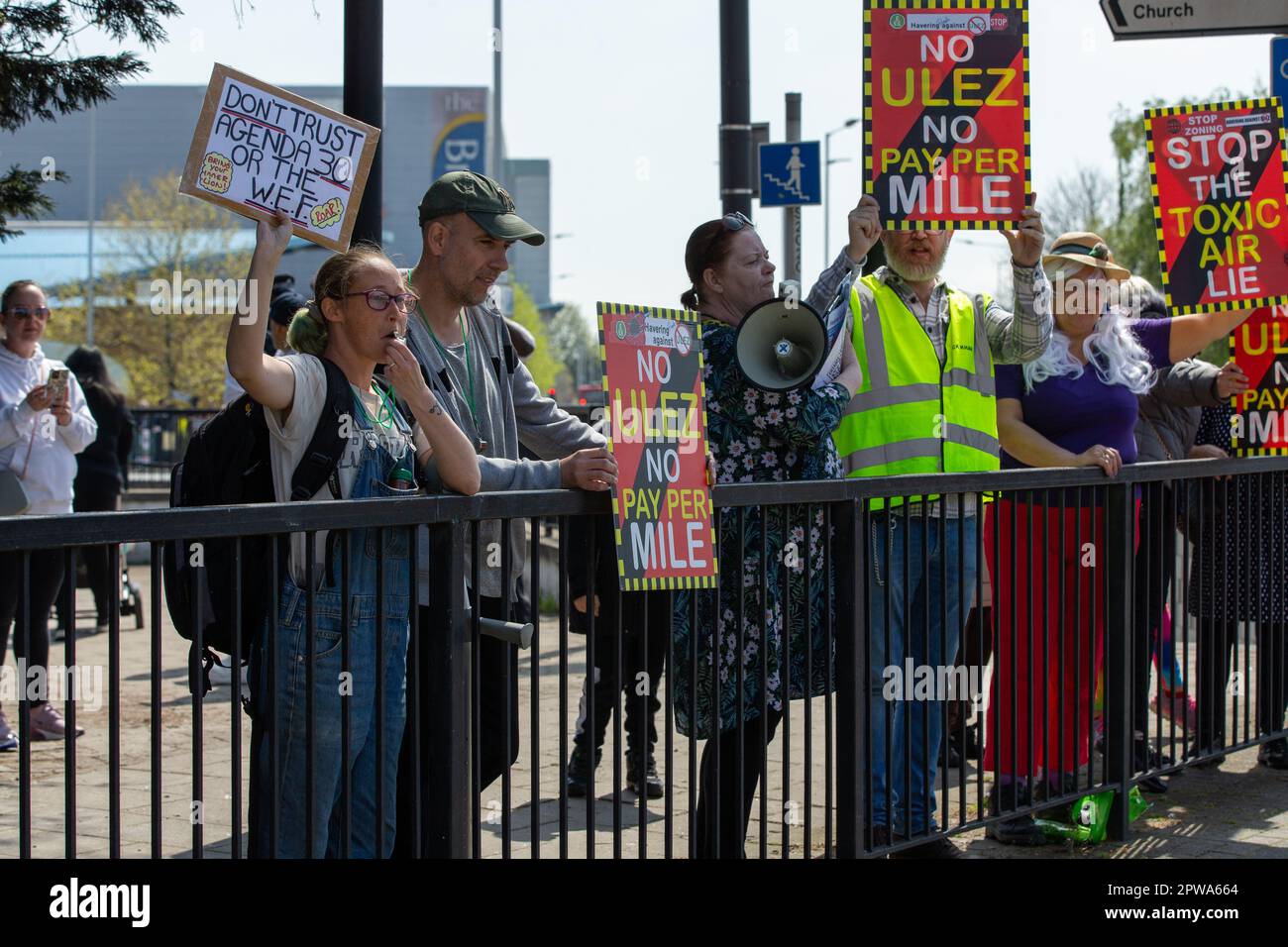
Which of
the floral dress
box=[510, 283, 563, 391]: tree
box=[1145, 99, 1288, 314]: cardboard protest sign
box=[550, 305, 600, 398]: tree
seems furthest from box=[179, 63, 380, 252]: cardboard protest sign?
box=[550, 305, 600, 398]: tree

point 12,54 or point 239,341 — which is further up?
point 12,54

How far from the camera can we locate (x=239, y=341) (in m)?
3.46

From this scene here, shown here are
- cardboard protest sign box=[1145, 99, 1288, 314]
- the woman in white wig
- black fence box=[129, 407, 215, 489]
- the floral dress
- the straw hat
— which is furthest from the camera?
black fence box=[129, 407, 215, 489]

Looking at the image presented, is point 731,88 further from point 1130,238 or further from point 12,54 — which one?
point 1130,238

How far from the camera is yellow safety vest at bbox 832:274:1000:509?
5.22 meters

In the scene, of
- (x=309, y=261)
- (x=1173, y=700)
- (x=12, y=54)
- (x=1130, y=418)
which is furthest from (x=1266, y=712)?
(x=309, y=261)

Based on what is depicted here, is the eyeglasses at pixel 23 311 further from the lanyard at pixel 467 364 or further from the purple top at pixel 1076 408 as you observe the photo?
the purple top at pixel 1076 408

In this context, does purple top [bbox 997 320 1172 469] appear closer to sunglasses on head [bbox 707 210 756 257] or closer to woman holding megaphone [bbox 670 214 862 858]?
woman holding megaphone [bbox 670 214 862 858]

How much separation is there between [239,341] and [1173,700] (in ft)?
13.0

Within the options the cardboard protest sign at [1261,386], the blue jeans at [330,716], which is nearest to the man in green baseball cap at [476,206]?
the blue jeans at [330,716]

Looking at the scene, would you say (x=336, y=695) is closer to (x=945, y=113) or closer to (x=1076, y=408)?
(x=945, y=113)

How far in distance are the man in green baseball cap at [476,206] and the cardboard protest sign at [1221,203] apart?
134 inches

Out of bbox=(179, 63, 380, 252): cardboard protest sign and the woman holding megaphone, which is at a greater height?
bbox=(179, 63, 380, 252): cardboard protest sign

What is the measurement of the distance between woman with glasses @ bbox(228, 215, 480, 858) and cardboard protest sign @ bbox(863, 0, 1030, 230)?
1.99 m
